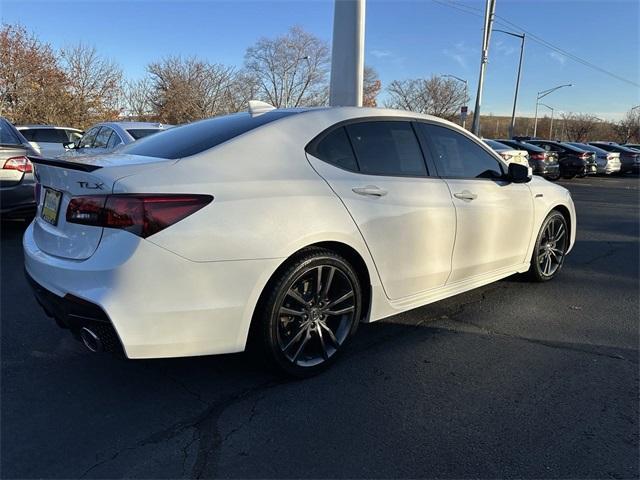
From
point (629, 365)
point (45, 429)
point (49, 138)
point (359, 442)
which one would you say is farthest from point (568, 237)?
point (49, 138)

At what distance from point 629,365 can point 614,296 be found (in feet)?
5.79

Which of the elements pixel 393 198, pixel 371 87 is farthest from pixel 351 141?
pixel 371 87

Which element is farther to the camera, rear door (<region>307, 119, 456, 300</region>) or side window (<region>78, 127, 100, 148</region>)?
side window (<region>78, 127, 100, 148</region>)

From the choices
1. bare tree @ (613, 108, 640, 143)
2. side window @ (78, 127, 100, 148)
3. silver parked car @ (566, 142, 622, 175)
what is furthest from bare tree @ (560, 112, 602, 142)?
side window @ (78, 127, 100, 148)

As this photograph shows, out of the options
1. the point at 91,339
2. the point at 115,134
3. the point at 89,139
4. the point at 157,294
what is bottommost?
the point at 91,339

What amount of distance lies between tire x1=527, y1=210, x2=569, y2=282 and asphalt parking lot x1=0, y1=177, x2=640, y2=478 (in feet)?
3.05

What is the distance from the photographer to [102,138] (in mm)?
8961

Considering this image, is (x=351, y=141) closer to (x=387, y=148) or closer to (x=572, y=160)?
(x=387, y=148)

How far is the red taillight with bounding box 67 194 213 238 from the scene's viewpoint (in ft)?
7.82

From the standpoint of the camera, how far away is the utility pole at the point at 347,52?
30.2ft

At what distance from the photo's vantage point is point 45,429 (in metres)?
2.53

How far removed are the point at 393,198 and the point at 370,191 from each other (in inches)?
7.8

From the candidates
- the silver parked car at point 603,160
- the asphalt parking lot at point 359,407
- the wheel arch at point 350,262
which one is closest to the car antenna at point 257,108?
the wheel arch at point 350,262

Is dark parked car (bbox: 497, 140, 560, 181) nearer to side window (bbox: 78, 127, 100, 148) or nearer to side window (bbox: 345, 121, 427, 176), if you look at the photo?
side window (bbox: 78, 127, 100, 148)
